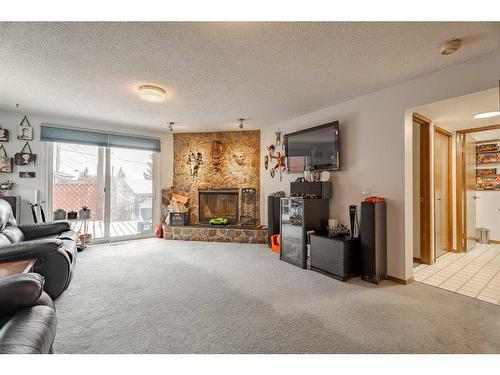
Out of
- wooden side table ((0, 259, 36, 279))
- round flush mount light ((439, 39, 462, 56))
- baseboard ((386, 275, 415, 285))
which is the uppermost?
round flush mount light ((439, 39, 462, 56))

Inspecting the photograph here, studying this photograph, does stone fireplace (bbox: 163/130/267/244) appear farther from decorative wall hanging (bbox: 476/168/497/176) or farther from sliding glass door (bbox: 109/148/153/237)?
decorative wall hanging (bbox: 476/168/497/176)

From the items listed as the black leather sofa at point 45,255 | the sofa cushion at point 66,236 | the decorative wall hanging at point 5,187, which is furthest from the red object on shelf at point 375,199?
the decorative wall hanging at point 5,187

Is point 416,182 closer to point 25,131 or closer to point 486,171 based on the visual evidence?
point 486,171

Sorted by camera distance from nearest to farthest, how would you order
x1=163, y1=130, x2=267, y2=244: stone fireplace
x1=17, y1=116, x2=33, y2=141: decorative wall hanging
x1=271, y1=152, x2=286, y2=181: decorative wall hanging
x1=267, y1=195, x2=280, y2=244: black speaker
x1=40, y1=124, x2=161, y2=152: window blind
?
x1=17, y1=116, x2=33, y2=141: decorative wall hanging
x1=40, y1=124, x2=161, y2=152: window blind
x1=267, y1=195, x2=280, y2=244: black speaker
x1=271, y1=152, x2=286, y2=181: decorative wall hanging
x1=163, y1=130, x2=267, y2=244: stone fireplace

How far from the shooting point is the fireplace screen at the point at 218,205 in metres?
5.05

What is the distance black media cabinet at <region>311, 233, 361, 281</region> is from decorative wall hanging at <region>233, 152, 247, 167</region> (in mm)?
2535

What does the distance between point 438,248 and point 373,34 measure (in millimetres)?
3598

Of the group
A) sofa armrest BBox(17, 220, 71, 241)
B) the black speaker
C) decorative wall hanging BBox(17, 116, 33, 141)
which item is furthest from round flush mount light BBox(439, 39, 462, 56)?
decorative wall hanging BBox(17, 116, 33, 141)

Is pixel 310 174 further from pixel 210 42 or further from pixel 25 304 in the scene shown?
pixel 25 304

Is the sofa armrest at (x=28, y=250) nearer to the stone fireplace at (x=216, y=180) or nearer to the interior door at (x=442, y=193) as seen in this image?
the stone fireplace at (x=216, y=180)

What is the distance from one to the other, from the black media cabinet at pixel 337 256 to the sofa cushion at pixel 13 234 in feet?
11.9

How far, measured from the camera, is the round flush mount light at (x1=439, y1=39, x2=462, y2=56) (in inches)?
72.5

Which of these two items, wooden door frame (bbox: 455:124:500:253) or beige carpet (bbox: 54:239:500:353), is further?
wooden door frame (bbox: 455:124:500:253)

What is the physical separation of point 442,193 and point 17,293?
512 cm
